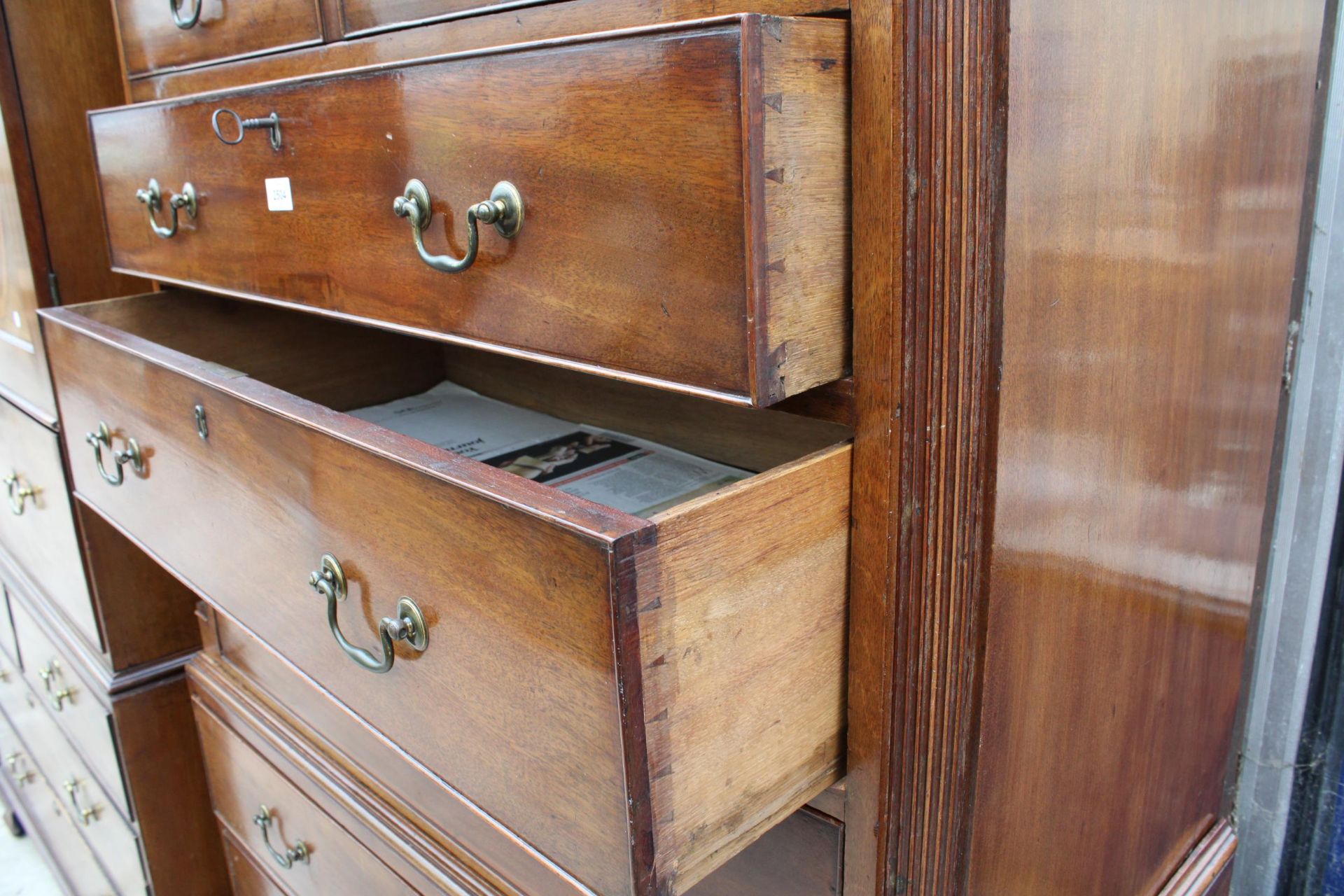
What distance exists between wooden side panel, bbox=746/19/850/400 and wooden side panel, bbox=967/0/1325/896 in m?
0.07

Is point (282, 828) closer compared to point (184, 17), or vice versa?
point (184, 17)

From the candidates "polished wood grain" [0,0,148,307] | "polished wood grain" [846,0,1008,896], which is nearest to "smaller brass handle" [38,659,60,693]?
"polished wood grain" [0,0,148,307]

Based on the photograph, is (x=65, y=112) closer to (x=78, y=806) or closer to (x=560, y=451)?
(x=560, y=451)

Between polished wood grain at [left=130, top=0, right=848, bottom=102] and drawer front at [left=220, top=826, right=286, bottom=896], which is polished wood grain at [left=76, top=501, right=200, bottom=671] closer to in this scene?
drawer front at [left=220, top=826, right=286, bottom=896]

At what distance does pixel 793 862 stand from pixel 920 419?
0.28 m

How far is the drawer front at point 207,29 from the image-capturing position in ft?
2.21

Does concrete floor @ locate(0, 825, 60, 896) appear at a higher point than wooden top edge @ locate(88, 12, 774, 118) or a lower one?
lower

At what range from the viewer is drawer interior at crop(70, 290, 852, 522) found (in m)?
0.85

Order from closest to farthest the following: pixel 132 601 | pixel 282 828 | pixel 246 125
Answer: pixel 246 125 → pixel 282 828 → pixel 132 601

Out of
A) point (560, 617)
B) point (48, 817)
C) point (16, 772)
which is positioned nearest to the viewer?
point (560, 617)

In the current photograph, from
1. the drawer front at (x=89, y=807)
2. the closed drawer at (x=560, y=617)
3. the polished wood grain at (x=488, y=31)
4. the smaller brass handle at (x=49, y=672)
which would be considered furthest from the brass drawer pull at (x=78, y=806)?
the polished wood grain at (x=488, y=31)

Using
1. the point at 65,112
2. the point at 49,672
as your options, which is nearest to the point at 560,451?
the point at 65,112

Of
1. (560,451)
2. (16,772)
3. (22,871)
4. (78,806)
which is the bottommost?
(22,871)

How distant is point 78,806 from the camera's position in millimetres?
1311
